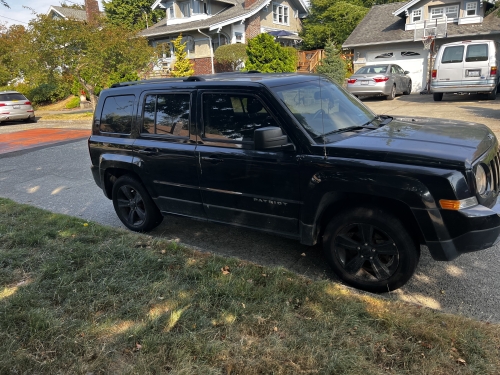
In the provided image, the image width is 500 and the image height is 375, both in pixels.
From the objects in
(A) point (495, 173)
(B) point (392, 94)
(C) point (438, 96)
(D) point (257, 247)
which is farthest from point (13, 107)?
(A) point (495, 173)

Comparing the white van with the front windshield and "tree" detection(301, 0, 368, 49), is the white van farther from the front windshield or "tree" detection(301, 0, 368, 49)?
"tree" detection(301, 0, 368, 49)

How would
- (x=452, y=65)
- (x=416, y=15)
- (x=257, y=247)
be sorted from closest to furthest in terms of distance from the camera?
(x=257, y=247) < (x=452, y=65) < (x=416, y=15)

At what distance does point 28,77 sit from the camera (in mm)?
18531

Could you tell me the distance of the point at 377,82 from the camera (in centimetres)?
1758

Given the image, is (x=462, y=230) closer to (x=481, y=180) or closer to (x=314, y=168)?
(x=481, y=180)

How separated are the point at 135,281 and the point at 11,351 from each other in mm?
1149

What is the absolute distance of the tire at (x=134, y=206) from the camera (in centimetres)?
515

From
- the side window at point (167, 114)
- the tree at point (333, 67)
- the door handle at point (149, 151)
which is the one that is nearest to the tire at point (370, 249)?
the side window at point (167, 114)

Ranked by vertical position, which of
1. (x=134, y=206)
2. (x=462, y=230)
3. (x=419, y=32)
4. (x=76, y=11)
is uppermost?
(x=76, y=11)

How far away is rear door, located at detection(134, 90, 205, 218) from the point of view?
4457 mm

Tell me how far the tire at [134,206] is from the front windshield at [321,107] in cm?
220

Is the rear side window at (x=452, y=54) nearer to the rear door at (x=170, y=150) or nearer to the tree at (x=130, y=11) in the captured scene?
the rear door at (x=170, y=150)

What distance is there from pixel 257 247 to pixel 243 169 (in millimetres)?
1121

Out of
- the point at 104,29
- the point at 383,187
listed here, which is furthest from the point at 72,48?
the point at 383,187
